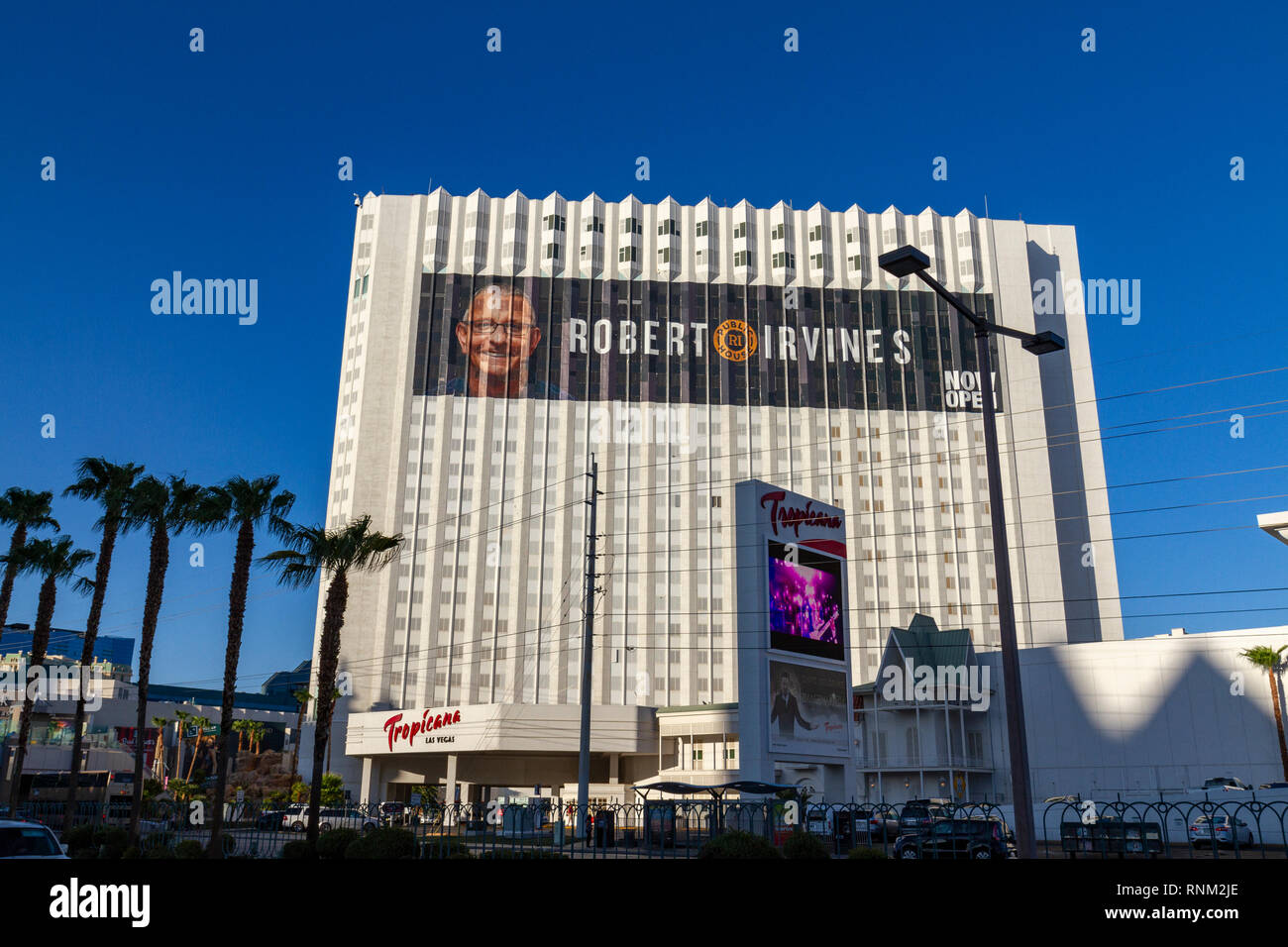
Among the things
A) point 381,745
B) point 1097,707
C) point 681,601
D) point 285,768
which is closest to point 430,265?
point 681,601

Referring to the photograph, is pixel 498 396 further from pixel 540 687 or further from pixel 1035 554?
Result: pixel 1035 554

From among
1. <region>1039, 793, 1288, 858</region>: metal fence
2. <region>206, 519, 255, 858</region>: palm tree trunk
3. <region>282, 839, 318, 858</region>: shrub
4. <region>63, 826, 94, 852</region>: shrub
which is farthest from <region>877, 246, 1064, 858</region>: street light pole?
<region>63, 826, 94, 852</region>: shrub

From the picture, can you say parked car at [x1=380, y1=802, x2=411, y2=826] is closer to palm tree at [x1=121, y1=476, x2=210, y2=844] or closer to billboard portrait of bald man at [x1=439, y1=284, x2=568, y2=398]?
palm tree at [x1=121, y1=476, x2=210, y2=844]

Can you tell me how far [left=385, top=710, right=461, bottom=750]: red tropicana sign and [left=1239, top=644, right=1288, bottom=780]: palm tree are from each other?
5781 centimetres

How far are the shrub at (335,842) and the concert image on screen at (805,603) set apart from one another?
21324 millimetres

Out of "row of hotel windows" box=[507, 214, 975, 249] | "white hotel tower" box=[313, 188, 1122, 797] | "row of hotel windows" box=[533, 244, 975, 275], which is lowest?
"white hotel tower" box=[313, 188, 1122, 797]

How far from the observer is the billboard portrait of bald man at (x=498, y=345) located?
114312mm

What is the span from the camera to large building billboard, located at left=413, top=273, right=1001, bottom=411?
115 metres

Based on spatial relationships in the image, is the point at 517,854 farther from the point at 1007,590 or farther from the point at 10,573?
the point at 10,573

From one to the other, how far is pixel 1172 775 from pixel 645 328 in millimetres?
70665

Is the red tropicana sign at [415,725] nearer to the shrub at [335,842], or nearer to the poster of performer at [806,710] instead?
the poster of performer at [806,710]

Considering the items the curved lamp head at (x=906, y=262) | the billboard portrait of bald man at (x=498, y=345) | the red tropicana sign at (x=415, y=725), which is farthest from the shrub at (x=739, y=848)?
the billboard portrait of bald man at (x=498, y=345)

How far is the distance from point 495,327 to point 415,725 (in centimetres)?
4944
